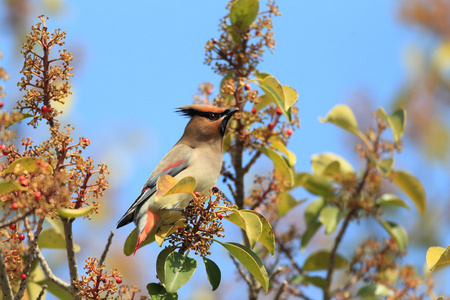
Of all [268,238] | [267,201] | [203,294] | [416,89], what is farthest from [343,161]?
[416,89]

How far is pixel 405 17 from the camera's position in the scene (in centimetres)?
670

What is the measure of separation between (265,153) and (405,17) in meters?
3.95

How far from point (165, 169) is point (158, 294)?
1.21 metres

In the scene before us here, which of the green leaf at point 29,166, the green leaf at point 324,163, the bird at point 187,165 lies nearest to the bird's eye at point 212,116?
the bird at point 187,165

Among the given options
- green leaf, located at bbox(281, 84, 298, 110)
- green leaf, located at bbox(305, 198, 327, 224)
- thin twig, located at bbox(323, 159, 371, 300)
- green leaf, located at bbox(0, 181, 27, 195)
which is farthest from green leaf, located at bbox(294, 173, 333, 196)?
green leaf, located at bbox(0, 181, 27, 195)

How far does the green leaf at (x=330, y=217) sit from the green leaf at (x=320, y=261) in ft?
1.10

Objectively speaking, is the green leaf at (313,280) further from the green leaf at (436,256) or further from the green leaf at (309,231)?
the green leaf at (436,256)

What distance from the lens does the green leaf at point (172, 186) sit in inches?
91.9

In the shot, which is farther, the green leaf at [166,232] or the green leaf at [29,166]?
the green leaf at [166,232]

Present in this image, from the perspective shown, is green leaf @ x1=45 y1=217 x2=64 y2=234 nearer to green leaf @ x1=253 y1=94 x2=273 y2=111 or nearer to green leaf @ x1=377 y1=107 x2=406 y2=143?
green leaf @ x1=253 y1=94 x2=273 y2=111

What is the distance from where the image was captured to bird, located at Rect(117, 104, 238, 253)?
3.08m

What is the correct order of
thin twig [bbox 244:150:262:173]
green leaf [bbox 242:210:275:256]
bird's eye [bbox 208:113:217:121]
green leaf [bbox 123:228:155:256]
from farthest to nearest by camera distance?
bird's eye [bbox 208:113:217:121] < thin twig [bbox 244:150:262:173] < green leaf [bbox 123:228:155:256] < green leaf [bbox 242:210:275:256]

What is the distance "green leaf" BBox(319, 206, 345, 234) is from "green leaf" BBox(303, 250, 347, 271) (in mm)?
334

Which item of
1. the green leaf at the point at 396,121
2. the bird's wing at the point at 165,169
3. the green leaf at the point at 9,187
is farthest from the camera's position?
the green leaf at the point at 396,121
